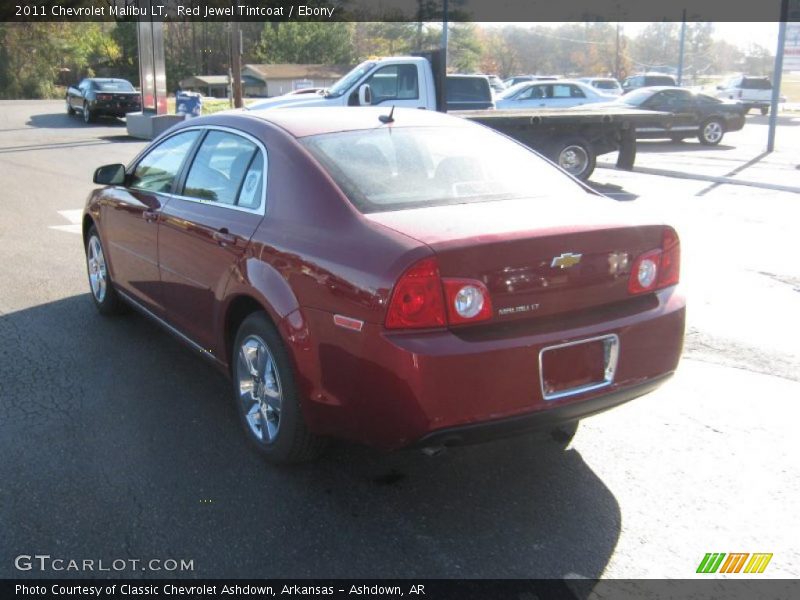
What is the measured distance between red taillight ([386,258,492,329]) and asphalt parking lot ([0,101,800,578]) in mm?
891

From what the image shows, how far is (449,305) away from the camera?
123 inches

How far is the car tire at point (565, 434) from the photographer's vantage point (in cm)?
411

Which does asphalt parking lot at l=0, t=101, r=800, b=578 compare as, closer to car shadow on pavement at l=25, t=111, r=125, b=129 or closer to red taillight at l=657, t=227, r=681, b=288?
red taillight at l=657, t=227, r=681, b=288

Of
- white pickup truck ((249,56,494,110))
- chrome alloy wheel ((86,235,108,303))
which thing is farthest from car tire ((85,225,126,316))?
white pickup truck ((249,56,494,110))

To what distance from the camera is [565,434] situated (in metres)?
4.16

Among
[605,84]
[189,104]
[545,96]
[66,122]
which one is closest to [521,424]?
[545,96]

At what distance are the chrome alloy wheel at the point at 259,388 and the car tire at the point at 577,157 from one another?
35.8ft

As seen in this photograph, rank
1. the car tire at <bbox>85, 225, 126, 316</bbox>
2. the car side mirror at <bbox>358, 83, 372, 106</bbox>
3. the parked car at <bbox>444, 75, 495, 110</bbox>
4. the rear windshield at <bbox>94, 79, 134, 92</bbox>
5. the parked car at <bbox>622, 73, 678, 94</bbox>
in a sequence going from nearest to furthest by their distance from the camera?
the car tire at <bbox>85, 225, 126, 316</bbox>
the car side mirror at <bbox>358, 83, 372, 106</bbox>
the parked car at <bbox>444, 75, 495, 110</bbox>
the rear windshield at <bbox>94, 79, 134, 92</bbox>
the parked car at <bbox>622, 73, 678, 94</bbox>

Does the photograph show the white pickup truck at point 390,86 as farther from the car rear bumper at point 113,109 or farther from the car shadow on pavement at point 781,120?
the car shadow on pavement at point 781,120

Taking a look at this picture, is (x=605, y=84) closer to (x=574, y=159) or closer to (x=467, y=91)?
(x=467, y=91)

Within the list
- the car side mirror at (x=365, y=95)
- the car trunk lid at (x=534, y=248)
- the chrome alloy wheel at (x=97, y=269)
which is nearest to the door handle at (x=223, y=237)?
the car trunk lid at (x=534, y=248)

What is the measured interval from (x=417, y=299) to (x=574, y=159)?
11.7 meters

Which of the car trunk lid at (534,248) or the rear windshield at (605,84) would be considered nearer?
the car trunk lid at (534,248)

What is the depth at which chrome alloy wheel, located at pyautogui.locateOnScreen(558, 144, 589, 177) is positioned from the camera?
1405cm
